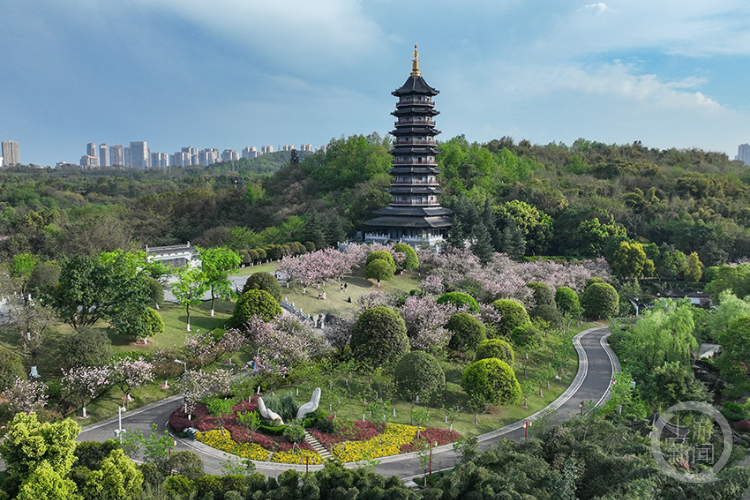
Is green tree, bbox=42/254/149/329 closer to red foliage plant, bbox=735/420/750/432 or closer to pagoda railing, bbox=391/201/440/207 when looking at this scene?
red foliage plant, bbox=735/420/750/432

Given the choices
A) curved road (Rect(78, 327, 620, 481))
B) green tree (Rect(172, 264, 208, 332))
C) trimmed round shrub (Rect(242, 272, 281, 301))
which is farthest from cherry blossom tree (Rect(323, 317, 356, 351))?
green tree (Rect(172, 264, 208, 332))

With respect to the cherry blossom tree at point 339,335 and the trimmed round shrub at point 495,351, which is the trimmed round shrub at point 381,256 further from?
the trimmed round shrub at point 495,351

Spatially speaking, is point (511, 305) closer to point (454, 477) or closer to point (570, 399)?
point (570, 399)

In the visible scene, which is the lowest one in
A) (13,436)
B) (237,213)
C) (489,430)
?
(489,430)

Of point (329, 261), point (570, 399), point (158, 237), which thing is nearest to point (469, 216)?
point (329, 261)

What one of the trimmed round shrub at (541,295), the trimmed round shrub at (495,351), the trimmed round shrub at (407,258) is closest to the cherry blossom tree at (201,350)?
the trimmed round shrub at (495,351)

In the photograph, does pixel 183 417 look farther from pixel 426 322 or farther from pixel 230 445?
pixel 426 322

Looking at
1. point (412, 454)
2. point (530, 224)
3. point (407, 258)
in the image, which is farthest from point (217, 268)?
point (530, 224)

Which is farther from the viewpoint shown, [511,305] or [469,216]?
[469,216]
